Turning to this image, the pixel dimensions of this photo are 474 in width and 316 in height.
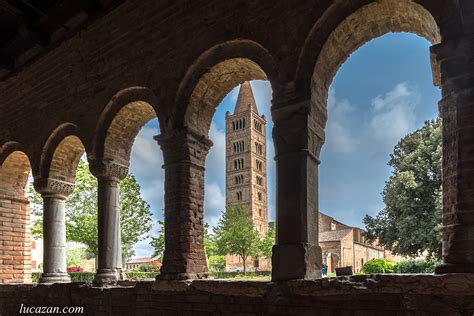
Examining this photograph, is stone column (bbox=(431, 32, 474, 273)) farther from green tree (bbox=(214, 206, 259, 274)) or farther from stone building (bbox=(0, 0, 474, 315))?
green tree (bbox=(214, 206, 259, 274))

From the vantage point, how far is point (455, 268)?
11.8 feet

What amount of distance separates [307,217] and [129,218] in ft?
55.4

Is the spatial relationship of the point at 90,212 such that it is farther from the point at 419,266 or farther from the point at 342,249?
the point at 342,249

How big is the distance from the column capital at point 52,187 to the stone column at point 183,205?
311 cm

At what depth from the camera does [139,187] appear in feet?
69.9

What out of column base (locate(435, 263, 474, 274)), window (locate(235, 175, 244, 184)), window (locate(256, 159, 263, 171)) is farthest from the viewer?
window (locate(256, 159, 263, 171))

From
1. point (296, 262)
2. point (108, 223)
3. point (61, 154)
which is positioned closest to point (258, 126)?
point (61, 154)

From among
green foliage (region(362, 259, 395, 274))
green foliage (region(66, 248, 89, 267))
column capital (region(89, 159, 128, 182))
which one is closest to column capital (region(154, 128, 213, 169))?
column capital (region(89, 159, 128, 182))

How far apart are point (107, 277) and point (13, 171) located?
4332 millimetres

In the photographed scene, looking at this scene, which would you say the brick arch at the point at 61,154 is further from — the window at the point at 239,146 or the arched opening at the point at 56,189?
the window at the point at 239,146

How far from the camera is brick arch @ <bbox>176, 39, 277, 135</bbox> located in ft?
18.4

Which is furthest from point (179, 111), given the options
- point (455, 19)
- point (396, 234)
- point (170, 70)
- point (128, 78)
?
point (396, 234)

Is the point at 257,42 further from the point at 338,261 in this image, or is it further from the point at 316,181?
the point at 338,261

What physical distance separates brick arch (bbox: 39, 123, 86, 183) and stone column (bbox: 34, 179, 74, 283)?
0.54 ft
